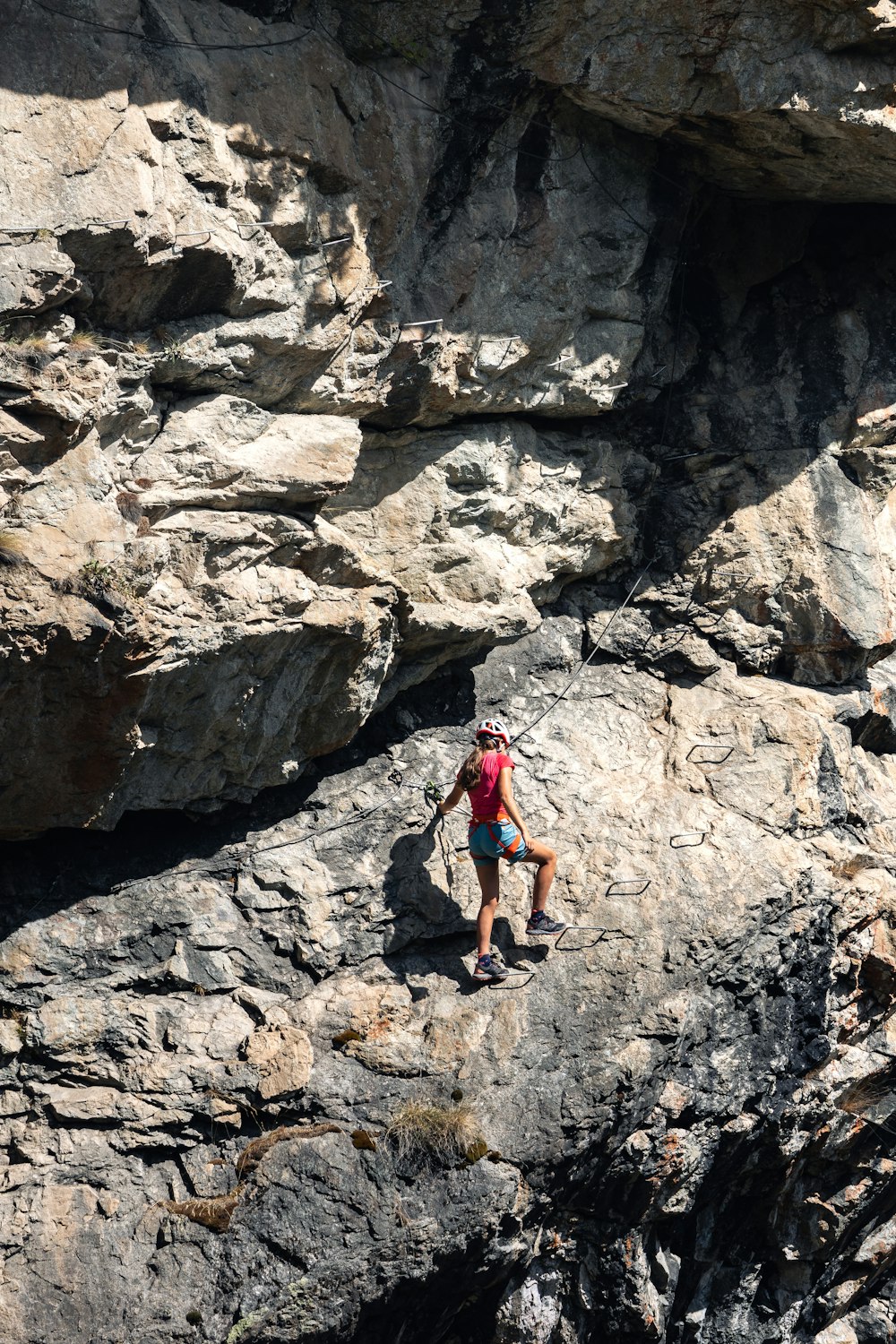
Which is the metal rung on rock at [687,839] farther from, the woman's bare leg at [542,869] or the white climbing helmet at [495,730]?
the white climbing helmet at [495,730]

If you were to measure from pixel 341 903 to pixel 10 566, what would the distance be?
403 centimetres

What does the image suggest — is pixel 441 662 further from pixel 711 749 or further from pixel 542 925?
pixel 711 749

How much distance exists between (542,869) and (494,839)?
21.9 inches

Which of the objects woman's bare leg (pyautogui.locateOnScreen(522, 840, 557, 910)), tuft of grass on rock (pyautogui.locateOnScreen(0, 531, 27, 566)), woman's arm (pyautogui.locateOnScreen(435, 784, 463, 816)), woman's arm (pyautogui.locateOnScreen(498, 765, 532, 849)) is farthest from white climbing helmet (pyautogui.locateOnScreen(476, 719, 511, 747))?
tuft of grass on rock (pyautogui.locateOnScreen(0, 531, 27, 566))

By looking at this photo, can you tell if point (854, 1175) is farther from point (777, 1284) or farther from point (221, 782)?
point (221, 782)

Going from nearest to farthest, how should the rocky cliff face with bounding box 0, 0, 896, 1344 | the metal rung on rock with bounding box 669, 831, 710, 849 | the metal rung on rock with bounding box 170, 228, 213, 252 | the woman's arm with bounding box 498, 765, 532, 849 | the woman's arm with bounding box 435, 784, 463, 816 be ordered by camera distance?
the rocky cliff face with bounding box 0, 0, 896, 1344 → the metal rung on rock with bounding box 170, 228, 213, 252 → the woman's arm with bounding box 498, 765, 532, 849 → the woman's arm with bounding box 435, 784, 463, 816 → the metal rung on rock with bounding box 669, 831, 710, 849

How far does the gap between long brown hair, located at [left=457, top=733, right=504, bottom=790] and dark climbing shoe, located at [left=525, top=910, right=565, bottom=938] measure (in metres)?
1.19

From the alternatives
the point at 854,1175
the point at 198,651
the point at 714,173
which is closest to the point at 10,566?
the point at 198,651

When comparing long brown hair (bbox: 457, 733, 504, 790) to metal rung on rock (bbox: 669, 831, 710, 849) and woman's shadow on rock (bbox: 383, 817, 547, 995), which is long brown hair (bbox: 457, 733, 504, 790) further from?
metal rung on rock (bbox: 669, 831, 710, 849)

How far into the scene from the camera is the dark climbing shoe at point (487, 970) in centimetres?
945

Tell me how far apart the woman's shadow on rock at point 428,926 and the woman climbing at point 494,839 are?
0.60 ft

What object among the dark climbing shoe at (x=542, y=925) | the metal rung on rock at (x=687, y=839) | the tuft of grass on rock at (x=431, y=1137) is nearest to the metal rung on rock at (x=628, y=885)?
the metal rung on rock at (x=687, y=839)

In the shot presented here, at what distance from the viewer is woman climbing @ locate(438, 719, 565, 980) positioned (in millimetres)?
9445

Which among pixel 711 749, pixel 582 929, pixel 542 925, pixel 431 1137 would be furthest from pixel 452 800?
pixel 711 749
